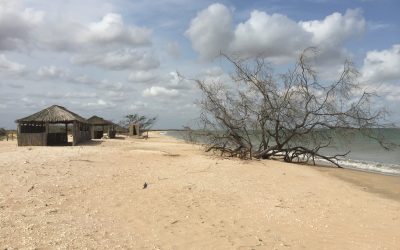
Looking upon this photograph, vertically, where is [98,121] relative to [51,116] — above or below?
above

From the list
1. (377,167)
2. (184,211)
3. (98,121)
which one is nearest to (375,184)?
(377,167)

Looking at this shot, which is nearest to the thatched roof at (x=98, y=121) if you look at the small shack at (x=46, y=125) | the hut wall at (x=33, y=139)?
the small shack at (x=46, y=125)

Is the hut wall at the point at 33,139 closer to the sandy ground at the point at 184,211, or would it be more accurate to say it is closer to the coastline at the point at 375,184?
the sandy ground at the point at 184,211

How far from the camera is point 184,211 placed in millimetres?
8320

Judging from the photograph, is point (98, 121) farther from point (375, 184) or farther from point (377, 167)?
point (375, 184)

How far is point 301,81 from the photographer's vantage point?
61.9 feet

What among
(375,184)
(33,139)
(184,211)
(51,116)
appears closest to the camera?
(184,211)

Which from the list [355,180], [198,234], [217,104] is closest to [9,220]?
[198,234]

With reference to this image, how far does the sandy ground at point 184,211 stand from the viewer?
21.6 ft

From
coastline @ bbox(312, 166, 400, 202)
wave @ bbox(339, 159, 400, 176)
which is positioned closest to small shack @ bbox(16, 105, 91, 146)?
wave @ bbox(339, 159, 400, 176)

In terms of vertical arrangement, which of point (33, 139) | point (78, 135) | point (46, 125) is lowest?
point (33, 139)

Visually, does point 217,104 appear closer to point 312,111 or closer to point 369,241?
point 312,111

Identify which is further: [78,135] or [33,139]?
[78,135]

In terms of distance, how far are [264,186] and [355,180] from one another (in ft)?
17.5
